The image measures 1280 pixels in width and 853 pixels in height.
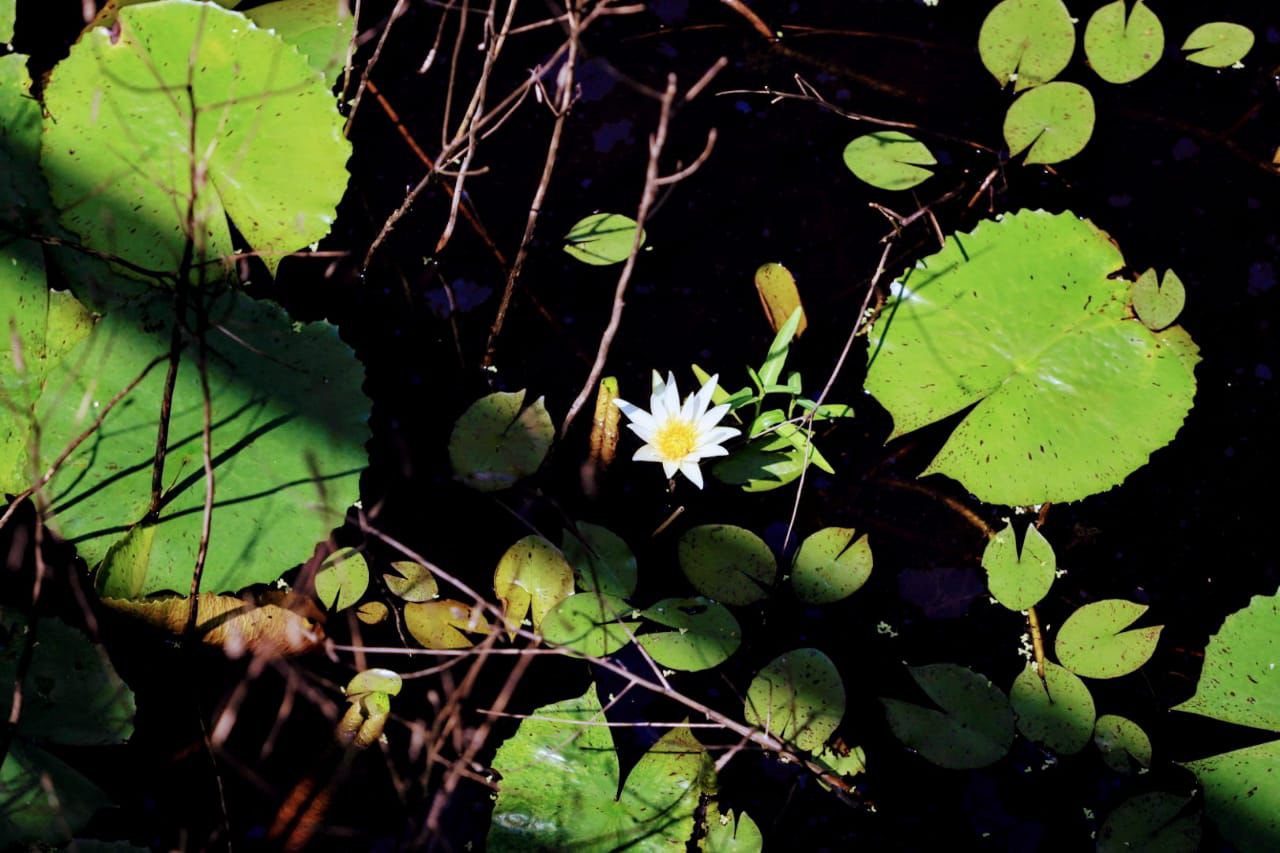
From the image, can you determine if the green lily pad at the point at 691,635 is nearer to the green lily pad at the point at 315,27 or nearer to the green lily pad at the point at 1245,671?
the green lily pad at the point at 1245,671

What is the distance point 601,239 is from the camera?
2.08 meters

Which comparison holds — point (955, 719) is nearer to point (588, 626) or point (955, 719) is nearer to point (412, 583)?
point (588, 626)

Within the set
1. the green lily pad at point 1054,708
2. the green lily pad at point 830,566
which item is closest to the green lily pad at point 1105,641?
the green lily pad at point 1054,708

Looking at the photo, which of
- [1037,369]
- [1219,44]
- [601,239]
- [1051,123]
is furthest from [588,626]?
[1219,44]

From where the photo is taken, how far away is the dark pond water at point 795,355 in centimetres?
187

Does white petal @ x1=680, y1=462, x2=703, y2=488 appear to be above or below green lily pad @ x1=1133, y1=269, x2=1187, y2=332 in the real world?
below

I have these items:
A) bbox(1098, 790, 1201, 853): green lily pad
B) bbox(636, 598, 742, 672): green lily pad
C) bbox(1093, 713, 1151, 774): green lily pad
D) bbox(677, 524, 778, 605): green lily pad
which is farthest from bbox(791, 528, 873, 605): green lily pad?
bbox(1098, 790, 1201, 853): green lily pad

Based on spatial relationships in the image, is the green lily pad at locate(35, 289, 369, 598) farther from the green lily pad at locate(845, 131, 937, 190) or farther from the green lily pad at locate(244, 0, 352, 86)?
the green lily pad at locate(845, 131, 937, 190)

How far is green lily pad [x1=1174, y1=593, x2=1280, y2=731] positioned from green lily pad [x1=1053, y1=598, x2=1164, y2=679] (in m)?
0.10

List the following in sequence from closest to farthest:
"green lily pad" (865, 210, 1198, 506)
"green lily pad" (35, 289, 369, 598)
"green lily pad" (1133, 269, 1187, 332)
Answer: "green lily pad" (35, 289, 369, 598) < "green lily pad" (865, 210, 1198, 506) < "green lily pad" (1133, 269, 1187, 332)

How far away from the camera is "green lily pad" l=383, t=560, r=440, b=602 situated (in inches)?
76.4

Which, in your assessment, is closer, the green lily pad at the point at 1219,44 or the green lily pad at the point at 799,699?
the green lily pad at the point at 799,699

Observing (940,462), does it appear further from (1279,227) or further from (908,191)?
(1279,227)

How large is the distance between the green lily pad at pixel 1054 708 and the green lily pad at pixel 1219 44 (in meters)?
1.37
